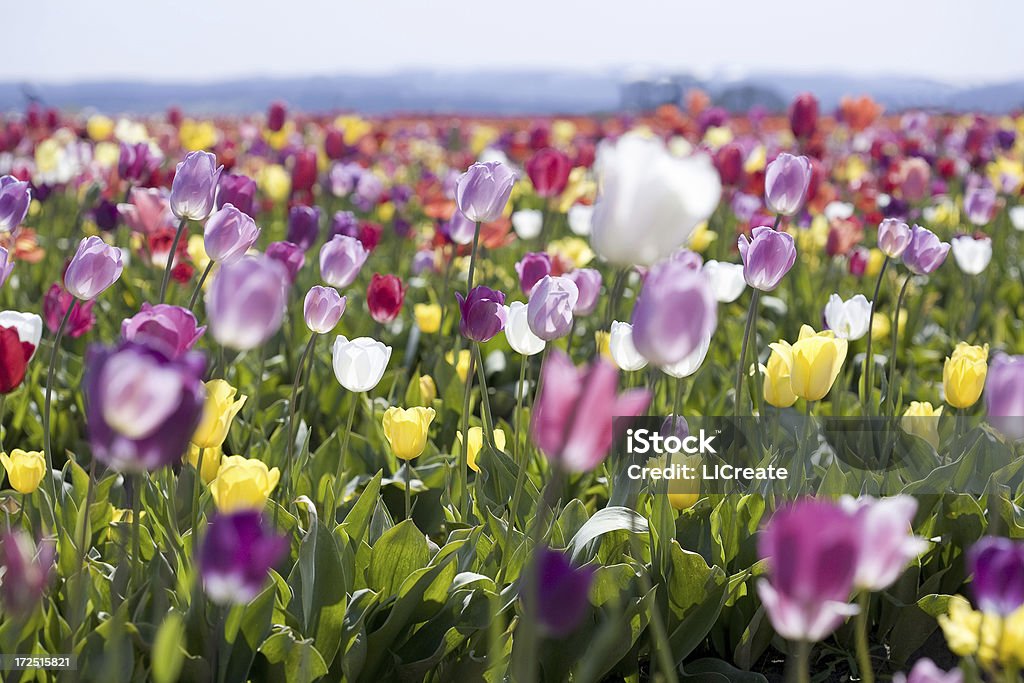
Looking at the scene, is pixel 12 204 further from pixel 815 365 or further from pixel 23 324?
pixel 815 365

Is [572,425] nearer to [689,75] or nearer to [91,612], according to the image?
[91,612]

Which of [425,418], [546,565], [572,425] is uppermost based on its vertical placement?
[572,425]

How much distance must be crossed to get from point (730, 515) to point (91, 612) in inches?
40.9

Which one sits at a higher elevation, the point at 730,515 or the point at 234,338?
the point at 234,338

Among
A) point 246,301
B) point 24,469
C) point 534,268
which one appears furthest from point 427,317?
point 246,301

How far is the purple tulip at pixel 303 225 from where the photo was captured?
2.79 metres

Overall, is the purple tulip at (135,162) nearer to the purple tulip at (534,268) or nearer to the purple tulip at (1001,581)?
the purple tulip at (534,268)

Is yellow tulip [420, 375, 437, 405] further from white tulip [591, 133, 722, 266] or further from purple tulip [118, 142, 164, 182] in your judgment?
white tulip [591, 133, 722, 266]

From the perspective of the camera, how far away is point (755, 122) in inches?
424

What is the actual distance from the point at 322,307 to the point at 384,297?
0.45m

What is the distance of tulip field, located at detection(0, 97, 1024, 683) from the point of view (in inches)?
36.3

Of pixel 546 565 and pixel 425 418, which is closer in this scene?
pixel 546 565

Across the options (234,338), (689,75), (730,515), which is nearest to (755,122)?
(689,75)

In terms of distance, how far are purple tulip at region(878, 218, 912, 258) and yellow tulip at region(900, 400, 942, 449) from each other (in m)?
0.33
